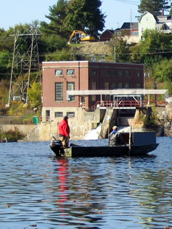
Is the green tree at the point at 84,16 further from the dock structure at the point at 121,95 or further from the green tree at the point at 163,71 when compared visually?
the dock structure at the point at 121,95

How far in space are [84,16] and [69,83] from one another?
146 feet

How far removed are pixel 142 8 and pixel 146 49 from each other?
5144 cm

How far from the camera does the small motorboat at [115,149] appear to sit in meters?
43.0

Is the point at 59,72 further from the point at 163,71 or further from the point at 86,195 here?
the point at 86,195

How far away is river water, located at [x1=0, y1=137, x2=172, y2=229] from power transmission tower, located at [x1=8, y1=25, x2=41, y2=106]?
72.9 m

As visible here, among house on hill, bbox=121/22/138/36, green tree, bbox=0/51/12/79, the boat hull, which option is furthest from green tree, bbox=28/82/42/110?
the boat hull

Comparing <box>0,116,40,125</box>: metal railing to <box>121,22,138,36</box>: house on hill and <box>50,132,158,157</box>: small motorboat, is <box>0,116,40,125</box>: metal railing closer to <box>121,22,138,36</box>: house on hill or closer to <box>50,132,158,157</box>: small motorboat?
<box>50,132,158,157</box>: small motorboat

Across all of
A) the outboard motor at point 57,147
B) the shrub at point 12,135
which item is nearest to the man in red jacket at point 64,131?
the outboard motor at point 57,147

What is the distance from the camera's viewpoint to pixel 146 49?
127 m

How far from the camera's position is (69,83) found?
326ft

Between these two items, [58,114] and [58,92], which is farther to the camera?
[58,92]

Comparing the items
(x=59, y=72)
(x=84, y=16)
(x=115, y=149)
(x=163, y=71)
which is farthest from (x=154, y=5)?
(x=115, y=149)

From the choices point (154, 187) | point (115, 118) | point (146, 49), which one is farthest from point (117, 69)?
point (154, 187)

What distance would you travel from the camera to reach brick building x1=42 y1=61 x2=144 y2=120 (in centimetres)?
9825
